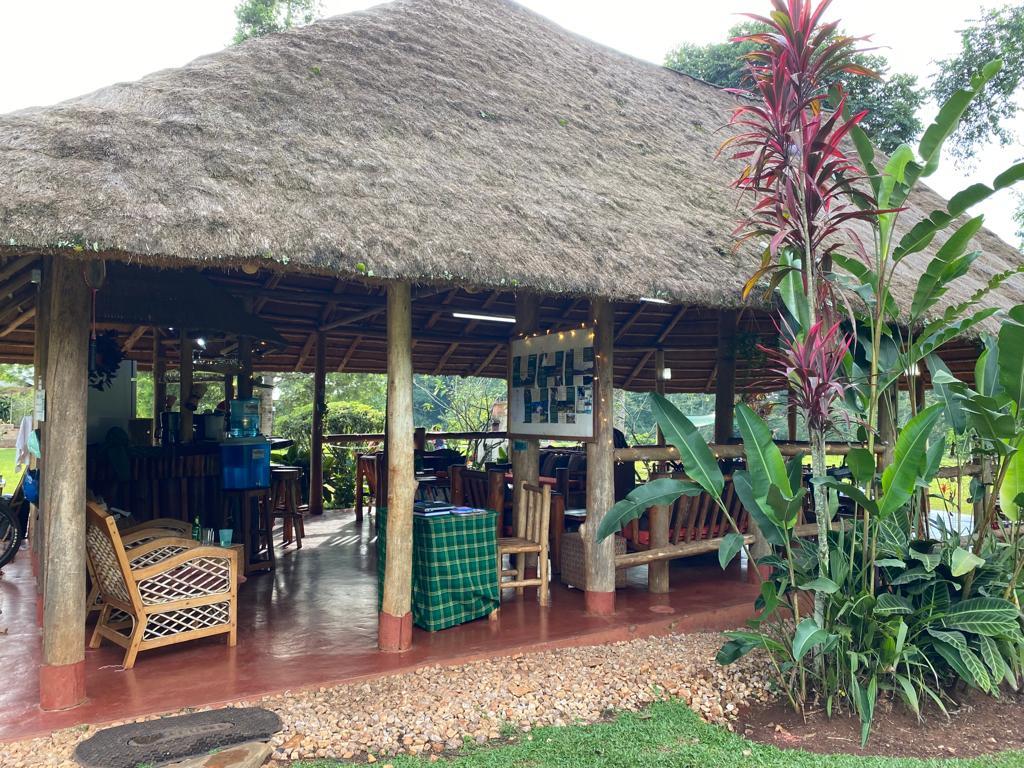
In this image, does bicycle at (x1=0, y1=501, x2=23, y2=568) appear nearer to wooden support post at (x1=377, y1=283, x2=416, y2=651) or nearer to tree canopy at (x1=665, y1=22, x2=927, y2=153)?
wooden support post at (x1=377, y1=283, x2=416, y2=651)

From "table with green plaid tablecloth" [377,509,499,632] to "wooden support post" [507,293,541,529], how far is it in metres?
0.68

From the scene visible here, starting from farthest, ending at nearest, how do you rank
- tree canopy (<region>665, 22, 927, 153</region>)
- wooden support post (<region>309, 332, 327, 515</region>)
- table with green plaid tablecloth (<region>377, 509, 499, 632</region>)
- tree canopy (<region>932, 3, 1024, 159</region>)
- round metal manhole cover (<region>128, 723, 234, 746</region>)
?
tree canopy (<region>932, 3, 1024, 159</region>)
tree canopy (<region>665, 22, 927, 153</region>)
wooden support post (<region>309, 332, 327, 515</region>)
table with green plaid tablecloth (<region>377, 509, 499, 632</region>)
round metal manhole cover (<region>128, 723, 234, 746</region>)

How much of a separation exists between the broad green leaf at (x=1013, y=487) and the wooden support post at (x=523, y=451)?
2.90 meters

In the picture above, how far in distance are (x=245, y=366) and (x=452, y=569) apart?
316cm

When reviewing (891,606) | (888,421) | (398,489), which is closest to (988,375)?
(888,421)

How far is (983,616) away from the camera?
3.54m

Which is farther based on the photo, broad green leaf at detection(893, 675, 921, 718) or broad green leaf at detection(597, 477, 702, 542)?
broad green leaf at detection(597, 477, 702, 542)

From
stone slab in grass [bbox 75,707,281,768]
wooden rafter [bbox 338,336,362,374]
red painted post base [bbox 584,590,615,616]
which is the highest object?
wooden rafter [bbox 338,336,362,374]

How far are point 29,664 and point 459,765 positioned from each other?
8.05 ft

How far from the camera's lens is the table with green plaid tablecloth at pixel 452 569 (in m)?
4.40

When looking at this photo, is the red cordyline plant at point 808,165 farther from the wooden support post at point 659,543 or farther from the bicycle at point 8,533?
the bicycle at point 8,533

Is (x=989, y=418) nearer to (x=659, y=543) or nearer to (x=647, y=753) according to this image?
(x=659, y=543)

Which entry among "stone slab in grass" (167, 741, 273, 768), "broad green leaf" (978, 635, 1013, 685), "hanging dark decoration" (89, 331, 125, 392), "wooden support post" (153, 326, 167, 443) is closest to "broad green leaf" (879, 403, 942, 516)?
"broad green leaf" (978, 635, 1013, 685)

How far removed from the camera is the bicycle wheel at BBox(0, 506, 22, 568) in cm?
591
